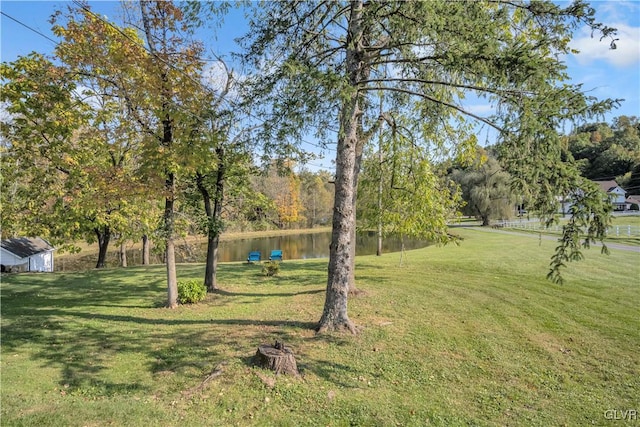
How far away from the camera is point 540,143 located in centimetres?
396

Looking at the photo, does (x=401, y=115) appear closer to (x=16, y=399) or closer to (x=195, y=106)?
(x=195, y=106)

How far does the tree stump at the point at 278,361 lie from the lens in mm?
4445

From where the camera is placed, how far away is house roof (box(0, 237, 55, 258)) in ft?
68.3

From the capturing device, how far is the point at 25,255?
21.4 meters

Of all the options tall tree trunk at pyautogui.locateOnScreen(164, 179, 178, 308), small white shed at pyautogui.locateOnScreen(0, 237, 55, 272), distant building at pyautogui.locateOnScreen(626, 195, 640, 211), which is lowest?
small white shed at pyautogui.locateOnScreen(0, 237, 55, 272)

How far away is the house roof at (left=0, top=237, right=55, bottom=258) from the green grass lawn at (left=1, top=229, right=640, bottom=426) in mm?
15073

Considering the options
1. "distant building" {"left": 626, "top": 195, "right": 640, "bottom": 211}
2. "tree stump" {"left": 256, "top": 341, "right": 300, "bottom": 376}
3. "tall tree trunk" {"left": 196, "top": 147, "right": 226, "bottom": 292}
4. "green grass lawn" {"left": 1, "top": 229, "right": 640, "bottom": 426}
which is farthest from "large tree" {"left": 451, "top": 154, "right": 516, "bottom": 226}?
"tree stump" {"left": 256, "top": 341, "right": 300, "bottom": 376}

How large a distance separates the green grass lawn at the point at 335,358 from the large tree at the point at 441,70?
1392mm

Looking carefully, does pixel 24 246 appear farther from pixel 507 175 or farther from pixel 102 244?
pixel 507 175

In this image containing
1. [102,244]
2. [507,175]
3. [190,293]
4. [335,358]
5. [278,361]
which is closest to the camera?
[278,361]

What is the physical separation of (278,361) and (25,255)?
24.4 m

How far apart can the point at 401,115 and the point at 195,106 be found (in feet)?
15.0

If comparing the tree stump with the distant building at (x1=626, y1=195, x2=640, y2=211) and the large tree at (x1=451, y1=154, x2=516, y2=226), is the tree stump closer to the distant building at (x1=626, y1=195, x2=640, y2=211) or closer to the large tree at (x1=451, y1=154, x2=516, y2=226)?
the large tree at (x1=451, y1=154, x2=516, y2=226)

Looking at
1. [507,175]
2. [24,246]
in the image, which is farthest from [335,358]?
[507,175]
